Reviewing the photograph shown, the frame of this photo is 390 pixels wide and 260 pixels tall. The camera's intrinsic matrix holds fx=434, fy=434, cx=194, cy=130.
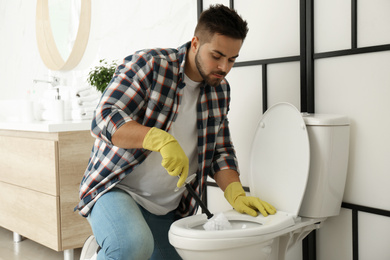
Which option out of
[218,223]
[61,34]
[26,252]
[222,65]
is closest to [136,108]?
[222,65]

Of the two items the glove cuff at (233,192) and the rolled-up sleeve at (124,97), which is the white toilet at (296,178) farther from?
the rolled-up sleeve at (124,97)

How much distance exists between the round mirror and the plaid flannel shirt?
5.17 ft

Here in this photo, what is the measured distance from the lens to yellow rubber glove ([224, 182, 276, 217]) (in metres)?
1.50

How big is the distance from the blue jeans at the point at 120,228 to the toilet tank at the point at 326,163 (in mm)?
576

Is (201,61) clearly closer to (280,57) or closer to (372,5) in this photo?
(280,57)

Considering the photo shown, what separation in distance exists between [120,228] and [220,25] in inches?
27.8

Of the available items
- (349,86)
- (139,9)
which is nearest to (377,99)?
(349,86)

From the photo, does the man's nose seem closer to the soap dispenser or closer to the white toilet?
the white toilet

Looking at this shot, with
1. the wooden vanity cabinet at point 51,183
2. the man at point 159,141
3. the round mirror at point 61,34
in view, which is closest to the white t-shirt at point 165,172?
the man at point 159,141

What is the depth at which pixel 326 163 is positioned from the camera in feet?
4.83

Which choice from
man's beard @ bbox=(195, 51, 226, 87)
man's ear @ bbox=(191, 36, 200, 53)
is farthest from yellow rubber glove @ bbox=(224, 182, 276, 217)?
man's ear @ bbox=(191, 36, 200, 53)

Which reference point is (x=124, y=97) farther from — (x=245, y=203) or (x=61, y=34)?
(x=61, y=34)

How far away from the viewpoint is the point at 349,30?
59.8 inches

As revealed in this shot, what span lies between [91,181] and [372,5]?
3.63ft
